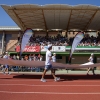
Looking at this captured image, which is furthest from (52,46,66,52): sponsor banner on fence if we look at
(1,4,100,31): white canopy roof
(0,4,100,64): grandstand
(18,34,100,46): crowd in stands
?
(1,4,100,31): white canopy roof

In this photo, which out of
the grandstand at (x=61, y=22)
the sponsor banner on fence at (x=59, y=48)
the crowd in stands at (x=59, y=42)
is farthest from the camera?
the crowd in stands at (x=59, y=42)

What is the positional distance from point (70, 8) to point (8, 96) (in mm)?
20987

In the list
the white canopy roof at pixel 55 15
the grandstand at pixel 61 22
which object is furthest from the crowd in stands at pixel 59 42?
the white canopy roof at pixel 55 15

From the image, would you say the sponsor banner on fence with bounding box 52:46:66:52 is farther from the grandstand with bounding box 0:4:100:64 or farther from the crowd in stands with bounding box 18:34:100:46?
the crowd in stands with bounding box 18:34:100:46

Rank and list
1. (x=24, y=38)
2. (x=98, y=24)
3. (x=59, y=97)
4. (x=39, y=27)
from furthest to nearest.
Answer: (x=39, y=27) → (x=98, y=24) → (x=24, y=38) → (x=59, y=97)

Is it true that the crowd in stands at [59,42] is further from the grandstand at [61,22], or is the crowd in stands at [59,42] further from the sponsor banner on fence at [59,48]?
the sponsor banner on fence at [59,48]

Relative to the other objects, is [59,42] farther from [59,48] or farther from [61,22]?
[61,22]

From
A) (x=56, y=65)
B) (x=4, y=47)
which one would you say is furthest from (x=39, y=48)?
(x=56, y=65)

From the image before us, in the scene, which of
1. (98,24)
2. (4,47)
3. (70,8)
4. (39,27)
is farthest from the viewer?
(4,47)

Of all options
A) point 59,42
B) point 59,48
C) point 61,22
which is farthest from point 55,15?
point 59,42

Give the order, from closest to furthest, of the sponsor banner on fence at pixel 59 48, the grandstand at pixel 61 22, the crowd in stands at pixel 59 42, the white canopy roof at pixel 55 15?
1. the white canopy roof at pixel 55 15
2. the grandstand at pixel 61 22
3. the sponsor banner on fence at pixel 59 48
4. the crowd in stands at pixel 59 42

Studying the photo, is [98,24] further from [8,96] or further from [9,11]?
[8,96]

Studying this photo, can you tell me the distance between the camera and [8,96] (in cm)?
677

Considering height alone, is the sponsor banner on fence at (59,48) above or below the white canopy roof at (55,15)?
below
